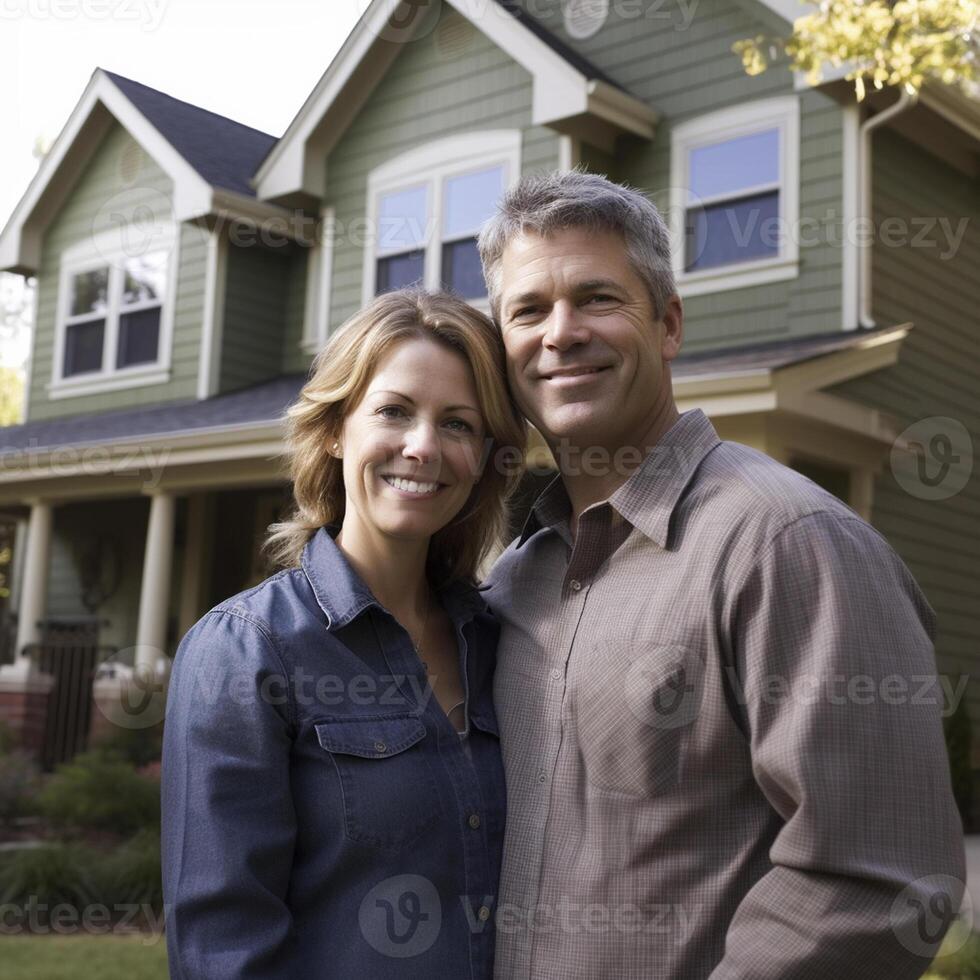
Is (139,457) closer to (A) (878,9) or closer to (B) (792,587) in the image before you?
→ (A) (878,9)

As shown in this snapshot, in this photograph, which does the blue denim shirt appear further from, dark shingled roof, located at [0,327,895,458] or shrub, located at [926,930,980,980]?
dark shingled roof, located at [0,327,895,458]

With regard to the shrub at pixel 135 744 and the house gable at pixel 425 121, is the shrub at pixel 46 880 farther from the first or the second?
the house gable at pixel 425 121

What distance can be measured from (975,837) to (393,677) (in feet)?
29.5

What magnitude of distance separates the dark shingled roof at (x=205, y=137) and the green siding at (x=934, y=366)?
21.9ft

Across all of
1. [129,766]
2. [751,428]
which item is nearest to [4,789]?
[129,766]

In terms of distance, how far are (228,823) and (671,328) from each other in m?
1.42

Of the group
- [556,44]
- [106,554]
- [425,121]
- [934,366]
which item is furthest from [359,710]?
[106,554]

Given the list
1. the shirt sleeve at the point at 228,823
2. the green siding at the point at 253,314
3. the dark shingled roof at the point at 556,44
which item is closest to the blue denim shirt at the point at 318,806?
the shirt sleeve at the point at 228,823

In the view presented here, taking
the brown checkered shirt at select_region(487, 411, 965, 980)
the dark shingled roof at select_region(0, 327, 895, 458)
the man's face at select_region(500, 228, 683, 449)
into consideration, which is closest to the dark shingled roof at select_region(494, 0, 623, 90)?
the dark shingled roof at select_region(0, 327, 895, 458)

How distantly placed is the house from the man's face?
5.35m

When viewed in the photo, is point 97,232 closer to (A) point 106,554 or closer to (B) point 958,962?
(A) point 106,554

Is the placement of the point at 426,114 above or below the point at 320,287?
above

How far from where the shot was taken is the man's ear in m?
2.74

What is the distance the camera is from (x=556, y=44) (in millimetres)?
11445
